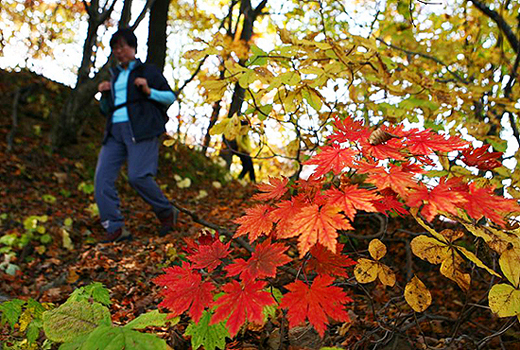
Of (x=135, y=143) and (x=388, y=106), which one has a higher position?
(x=388, y=106)

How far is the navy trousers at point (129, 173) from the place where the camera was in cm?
322

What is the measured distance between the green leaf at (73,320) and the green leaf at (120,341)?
11 centimetres

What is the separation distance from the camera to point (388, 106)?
201 centimetres

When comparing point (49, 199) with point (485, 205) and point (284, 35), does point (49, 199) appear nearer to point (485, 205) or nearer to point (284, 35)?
point (284, 35)

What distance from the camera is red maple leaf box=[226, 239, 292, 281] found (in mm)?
844

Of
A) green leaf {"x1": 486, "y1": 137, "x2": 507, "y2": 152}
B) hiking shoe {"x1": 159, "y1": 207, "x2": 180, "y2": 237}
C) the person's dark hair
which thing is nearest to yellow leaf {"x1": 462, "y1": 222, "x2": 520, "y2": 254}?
green leaf {"x1": 486, "y1": 137, "x2": 507, "y2": 152}

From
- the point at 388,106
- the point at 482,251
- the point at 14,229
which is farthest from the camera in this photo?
the point at 14,229

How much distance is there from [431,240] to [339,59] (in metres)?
0.87

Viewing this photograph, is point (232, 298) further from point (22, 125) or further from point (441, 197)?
point (22, 125)

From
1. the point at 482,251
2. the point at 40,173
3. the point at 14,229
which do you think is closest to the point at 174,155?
the point at 40,173

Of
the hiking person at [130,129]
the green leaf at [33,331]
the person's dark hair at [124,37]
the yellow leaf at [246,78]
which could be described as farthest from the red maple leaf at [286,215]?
the person's dark hair at [124,37]

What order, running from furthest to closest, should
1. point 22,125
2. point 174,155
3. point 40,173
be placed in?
point 174,155 → point 22,125 → point 40,173

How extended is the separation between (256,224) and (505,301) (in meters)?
0.71

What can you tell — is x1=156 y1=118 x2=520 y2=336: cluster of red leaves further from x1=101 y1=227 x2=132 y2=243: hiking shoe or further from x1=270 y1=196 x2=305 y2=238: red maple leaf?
x1=101 y1=227 x2=132 y2=243: hiking shoe
